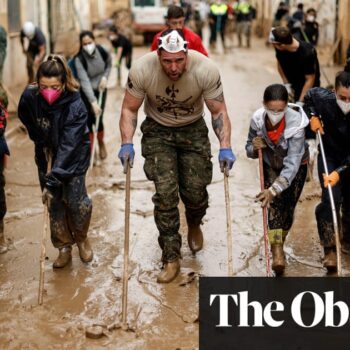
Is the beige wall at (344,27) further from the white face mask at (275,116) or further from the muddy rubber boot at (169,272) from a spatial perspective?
the muddy rubber boot at (169,272)

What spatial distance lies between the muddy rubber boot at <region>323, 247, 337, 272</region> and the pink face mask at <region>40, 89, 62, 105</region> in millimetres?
2435

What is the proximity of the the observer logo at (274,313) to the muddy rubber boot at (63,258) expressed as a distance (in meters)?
1.19

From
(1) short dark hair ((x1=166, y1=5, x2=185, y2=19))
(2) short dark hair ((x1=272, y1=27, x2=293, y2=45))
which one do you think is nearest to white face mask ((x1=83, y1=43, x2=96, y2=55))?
(1) short dark hair ((x1=166, y1=5, x2=185, y2=19))

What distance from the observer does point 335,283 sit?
5.28 m

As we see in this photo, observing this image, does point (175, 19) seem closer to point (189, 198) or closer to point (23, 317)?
point (189, 198)

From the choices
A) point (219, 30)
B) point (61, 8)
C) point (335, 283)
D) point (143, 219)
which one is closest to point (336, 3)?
point (219, 30)

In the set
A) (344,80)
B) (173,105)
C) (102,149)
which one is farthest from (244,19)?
(344,80)

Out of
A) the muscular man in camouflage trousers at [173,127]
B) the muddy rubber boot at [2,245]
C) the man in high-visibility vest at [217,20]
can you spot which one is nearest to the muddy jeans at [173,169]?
the muscular man in camouflage trousers at [173,127]

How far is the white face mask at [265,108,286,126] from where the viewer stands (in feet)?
17.7

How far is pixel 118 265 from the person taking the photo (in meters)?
5.92

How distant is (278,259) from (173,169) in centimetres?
109

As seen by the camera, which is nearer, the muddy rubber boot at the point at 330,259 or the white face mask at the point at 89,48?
the muddy rubber boot at the point at 330,259

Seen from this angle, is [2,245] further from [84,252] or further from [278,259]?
[278,259]

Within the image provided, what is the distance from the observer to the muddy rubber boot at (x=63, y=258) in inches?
231
